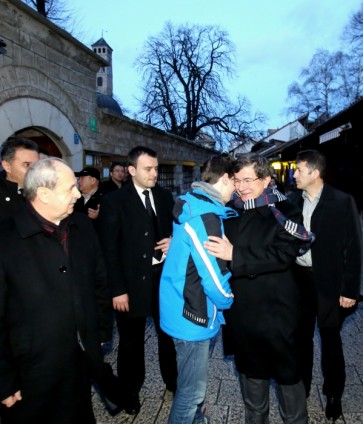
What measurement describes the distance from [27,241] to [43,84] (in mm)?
5320

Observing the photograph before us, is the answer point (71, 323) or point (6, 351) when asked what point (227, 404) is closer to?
point (71, 323)

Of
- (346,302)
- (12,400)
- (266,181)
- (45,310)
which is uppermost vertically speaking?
(266,181)

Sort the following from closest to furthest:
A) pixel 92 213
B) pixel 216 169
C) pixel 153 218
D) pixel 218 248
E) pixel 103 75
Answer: pixel 218 248 < pixel 216 169 < pixel 153 218 < pixel 92 213 < pixel 103 75

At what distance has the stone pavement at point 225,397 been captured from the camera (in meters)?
2.80

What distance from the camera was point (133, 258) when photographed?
9.75 feet

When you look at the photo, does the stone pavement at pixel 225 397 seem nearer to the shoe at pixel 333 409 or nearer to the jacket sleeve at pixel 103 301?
the shoe at pixel 333 409

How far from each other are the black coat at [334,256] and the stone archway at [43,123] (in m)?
4.74

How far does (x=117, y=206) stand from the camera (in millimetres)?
2947

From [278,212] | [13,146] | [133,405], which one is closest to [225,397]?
[133,405]

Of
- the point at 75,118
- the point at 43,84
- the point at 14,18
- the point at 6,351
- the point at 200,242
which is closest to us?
the point at 6,351

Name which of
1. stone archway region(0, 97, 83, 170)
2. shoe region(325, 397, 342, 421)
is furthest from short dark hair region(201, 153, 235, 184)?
stone archway region(0, 97, 83, 170)

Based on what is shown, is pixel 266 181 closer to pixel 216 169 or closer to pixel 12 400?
pixel 216 169

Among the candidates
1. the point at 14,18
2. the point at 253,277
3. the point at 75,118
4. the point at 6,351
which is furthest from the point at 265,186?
the point at 75,118

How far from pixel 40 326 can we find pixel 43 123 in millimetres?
5262
